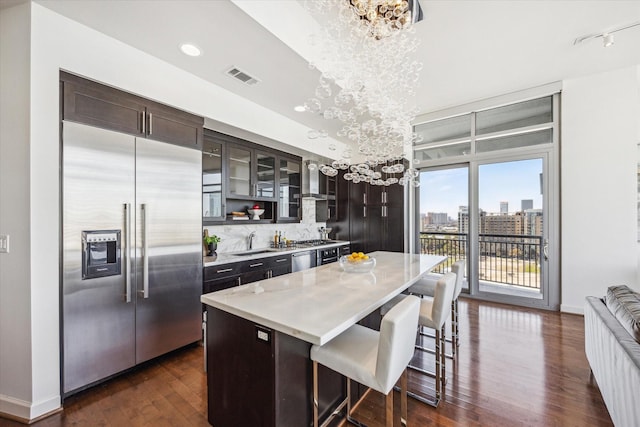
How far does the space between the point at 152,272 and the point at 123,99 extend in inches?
57.8

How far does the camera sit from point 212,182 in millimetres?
3371

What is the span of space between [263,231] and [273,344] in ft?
10.3

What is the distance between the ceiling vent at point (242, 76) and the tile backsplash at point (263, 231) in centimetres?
180

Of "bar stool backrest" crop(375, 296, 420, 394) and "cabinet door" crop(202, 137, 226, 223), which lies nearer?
"bar stool backrest" crop(375, 296, 420, 394)

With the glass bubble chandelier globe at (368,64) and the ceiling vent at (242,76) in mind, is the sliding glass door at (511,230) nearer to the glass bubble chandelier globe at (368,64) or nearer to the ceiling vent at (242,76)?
the glass bubble chandelier globe at (368,64)

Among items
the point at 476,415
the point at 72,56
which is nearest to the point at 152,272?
the point at 72,56

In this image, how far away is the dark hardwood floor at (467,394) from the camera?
5.86 ft

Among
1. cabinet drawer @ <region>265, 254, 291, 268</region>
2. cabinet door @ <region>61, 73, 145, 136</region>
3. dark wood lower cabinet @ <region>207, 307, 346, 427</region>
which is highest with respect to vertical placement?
cabinet door @ <region>61, 73, 145, 136</region>

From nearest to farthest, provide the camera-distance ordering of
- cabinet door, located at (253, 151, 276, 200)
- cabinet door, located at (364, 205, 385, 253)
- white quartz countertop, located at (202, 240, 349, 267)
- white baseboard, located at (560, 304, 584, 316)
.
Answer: white quartz countertop, located at (202, 240, 349, 267)
white baseboard, located at (560, 304, 584, 316)
cabinet door, located at (253, 151, 276, 200)
cabinet door, located at (364, 205, 385, 253)

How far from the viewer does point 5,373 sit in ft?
6.11

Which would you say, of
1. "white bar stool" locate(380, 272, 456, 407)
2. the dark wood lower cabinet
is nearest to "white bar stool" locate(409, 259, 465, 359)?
"white bar stool" locate(380, 272, 456, 407)

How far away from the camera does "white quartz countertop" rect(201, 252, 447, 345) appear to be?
1265 millimetres

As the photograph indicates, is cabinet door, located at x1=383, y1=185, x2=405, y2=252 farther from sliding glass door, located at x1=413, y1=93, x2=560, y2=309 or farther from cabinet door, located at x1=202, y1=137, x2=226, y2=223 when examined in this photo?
cabinet door, located at x1=202, y1=137, x2=226, y2=223

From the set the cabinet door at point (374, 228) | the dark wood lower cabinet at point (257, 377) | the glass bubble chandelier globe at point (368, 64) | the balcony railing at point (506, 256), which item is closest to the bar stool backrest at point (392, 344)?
the dark wood lower cabinet at point (257, 377)
